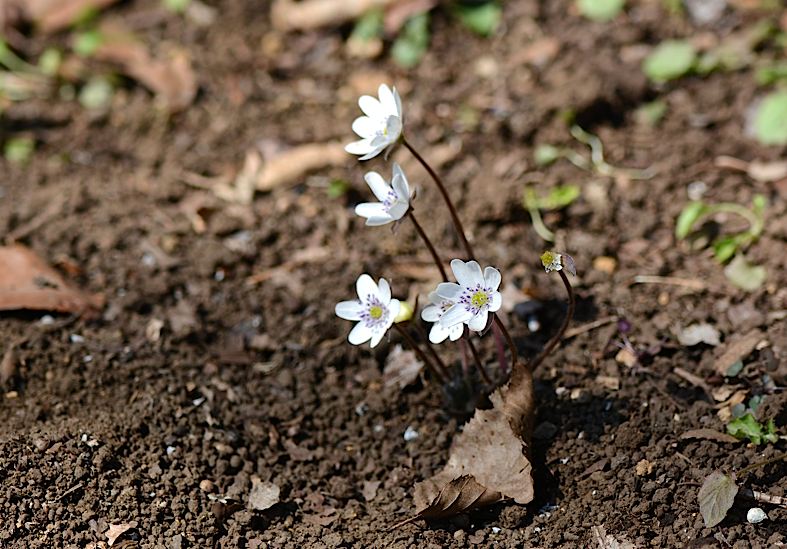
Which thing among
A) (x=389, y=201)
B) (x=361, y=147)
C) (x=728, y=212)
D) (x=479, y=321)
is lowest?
(x=728, y=212)

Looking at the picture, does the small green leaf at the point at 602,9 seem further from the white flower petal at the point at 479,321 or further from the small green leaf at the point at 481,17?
the white flower petal at the point at 479,321

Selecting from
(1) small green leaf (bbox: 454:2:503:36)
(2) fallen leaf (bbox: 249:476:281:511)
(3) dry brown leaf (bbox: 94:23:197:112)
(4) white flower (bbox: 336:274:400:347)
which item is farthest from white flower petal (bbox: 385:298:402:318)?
(1) small green leaf (bbox: 454:2:503:36)

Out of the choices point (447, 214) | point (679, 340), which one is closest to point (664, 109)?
point (447, 214)

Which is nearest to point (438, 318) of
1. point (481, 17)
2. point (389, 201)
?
point (389, 201)

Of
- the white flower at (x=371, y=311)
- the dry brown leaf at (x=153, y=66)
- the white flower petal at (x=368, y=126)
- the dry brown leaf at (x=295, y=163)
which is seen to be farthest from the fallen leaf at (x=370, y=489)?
the dry brown leaf at (x=153, y=66)

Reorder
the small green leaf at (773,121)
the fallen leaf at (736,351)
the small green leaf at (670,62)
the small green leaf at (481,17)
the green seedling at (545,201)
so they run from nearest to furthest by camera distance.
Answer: the fallen leaf at (736,351)
the green seedling at (545,201)
the small green leaf at (773,121)
the small green leaf at (670,62)
the small green leaf at (481,17)

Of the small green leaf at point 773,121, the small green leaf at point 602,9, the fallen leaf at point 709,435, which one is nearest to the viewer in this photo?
the fallen leaf at point 709,435

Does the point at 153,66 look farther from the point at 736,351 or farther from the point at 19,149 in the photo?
the point at 736,351
